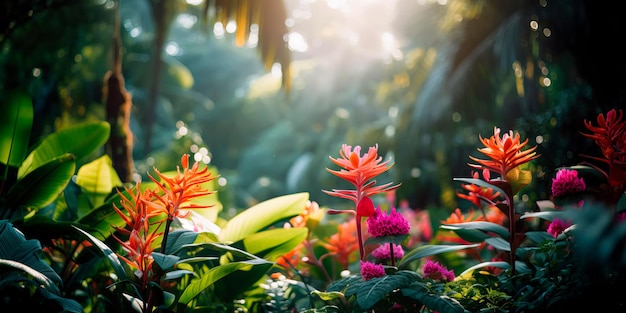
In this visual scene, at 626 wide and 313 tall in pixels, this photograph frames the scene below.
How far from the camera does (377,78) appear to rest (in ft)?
64.1

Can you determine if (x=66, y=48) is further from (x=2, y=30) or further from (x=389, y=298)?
(x=389, y=298)

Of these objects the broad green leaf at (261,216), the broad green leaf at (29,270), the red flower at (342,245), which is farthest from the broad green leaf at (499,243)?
the broad green leaf at (29,270)

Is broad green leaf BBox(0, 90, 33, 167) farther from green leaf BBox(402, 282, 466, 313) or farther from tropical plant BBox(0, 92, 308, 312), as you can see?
green leaf BBox(402, 282, 466, 313)

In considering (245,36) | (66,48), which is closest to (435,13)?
(245,36)

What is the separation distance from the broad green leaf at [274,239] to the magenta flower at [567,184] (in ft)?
2.54

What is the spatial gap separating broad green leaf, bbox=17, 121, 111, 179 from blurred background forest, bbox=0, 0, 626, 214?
1.37 m

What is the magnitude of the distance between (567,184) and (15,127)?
1855 mm

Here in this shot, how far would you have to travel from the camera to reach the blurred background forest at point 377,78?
12.9 feet

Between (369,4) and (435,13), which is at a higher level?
(369,4)

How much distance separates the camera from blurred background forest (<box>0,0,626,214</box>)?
12.9ft

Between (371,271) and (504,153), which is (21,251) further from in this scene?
(504,153)

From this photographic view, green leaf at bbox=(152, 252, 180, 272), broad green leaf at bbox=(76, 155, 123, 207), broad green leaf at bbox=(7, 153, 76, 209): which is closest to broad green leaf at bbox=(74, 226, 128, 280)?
green leaf at bbox=(152, 252, 180, 272)

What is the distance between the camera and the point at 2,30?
131 inches

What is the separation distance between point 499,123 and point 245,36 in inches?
231
